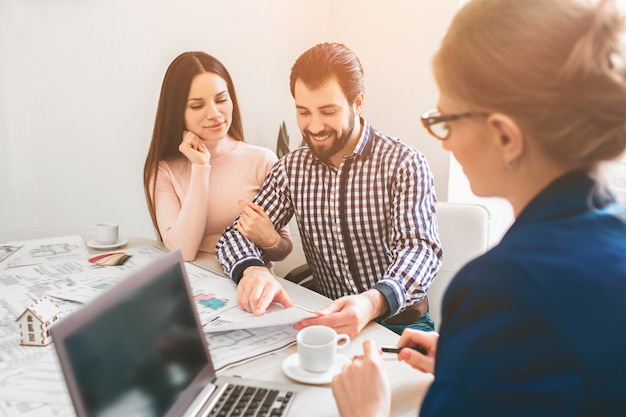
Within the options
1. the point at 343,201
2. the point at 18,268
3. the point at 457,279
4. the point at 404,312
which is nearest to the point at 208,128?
the point at 343,201

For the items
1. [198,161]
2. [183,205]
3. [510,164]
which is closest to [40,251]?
[183,205]

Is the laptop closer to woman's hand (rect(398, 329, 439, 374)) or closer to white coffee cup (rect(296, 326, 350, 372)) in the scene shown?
white coffee cup (rect(296, 326, 350, 372))

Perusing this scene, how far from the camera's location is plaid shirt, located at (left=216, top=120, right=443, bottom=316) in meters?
1.46

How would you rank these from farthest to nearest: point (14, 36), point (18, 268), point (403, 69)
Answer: point (403, 69), point (14, 36), point (18, 268)

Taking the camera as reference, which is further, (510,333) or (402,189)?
(402,189)

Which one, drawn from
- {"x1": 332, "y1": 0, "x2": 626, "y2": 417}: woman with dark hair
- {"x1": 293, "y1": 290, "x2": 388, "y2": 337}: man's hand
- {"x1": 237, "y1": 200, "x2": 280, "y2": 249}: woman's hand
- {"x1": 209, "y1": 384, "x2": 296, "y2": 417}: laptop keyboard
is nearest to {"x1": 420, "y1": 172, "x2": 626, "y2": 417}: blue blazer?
{"x1": 332, "y1": 0, "x2": 626, "y2": 417}: woman with dark hair

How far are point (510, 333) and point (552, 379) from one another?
0.06 metres

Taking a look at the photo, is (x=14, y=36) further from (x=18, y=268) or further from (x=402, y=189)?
(x=402, y=189)

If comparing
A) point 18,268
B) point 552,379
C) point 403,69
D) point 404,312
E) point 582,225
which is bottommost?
point 404,312

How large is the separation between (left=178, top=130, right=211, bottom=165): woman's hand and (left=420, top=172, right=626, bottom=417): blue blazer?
1.36m

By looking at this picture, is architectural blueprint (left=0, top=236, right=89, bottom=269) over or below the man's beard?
below

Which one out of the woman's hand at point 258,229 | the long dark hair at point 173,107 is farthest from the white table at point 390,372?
the long dark hair at point 173,107

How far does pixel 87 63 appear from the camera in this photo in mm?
2018

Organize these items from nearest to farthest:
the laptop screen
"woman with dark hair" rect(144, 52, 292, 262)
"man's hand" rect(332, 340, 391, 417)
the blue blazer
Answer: the blue blazer
the laptop screen
"man's hand" rect(332, 340, 391, 417)
"woman with dark hair" rect(144, 52, 292, 262)
